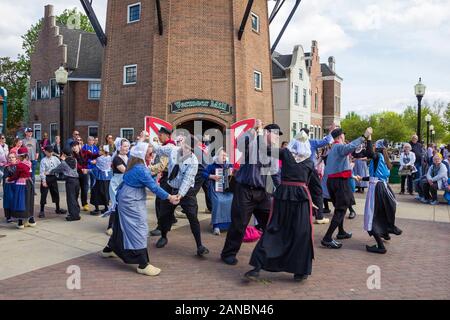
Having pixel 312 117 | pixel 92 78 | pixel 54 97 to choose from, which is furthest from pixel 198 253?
pixel 312 117

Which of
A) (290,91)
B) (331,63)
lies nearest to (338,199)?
(290,91)

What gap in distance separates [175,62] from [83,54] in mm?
15520

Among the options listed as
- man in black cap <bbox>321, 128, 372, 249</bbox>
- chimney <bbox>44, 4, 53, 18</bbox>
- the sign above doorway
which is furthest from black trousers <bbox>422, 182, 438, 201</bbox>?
chimney <bbox>44, 4, 53, 18</bbox>

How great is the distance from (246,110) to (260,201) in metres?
14.0

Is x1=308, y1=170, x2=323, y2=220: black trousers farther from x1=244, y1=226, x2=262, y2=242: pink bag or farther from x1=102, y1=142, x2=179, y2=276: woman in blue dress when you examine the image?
x1=102, y1=142, x2=179, y2=276: woman in blue dress

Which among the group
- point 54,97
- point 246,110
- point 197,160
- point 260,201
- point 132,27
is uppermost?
point 132,27

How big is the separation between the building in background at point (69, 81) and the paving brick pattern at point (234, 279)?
934 inches

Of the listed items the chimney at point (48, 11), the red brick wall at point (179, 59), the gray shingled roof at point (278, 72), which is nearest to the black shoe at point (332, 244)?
the red brick wall at point (179, 59)

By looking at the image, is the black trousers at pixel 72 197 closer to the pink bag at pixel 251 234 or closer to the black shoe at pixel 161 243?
the black shoe at pixel 161 243

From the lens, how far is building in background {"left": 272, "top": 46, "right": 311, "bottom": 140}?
113ft

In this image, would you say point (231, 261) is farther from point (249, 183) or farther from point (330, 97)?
point (330, 97)

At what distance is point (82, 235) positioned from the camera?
745 cm

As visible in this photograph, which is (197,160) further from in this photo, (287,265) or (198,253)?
(287,265)
